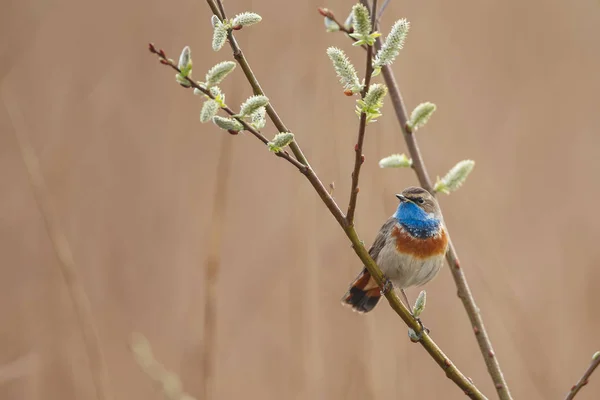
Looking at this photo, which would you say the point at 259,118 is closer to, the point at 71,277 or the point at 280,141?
the point at 280,141

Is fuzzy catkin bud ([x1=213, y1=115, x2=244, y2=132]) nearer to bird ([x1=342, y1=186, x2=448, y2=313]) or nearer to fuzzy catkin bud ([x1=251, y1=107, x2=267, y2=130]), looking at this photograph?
fuzzy catkin bud ([x1=251, y1=107, x2=267, y2=130])

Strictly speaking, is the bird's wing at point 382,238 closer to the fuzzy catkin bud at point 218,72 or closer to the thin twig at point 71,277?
the thin twig at point 71,277

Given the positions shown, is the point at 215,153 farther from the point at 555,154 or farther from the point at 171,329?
the point at 555,154

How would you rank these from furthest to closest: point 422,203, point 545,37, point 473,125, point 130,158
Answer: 1. point 545,37
2. point 473,125
3. point 130,158
4. point 422,203

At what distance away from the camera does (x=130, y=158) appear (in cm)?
369

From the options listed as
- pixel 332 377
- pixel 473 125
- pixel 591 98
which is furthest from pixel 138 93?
→ pixel 591 98

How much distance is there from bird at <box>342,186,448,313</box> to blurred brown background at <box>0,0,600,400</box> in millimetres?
467

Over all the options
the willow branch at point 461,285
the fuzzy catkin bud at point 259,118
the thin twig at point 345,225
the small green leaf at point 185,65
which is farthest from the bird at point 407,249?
the small green leaf at point 185,65

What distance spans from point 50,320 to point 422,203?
204 centimetres

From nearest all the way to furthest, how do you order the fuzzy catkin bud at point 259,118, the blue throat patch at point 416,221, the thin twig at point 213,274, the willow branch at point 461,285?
the fuzzy catkin bud at point 259,118
the willow branch at point 461,285
the thin twig at point 213,274
the blue throat patch at point 416,221

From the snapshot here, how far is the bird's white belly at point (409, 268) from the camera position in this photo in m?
2.05

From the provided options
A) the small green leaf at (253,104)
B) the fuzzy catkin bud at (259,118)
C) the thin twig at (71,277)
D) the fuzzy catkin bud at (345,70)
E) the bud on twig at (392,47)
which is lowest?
the thin twig at (71,277)

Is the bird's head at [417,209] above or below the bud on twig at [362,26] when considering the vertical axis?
below

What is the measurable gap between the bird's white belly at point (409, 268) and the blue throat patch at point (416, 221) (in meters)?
0.10
